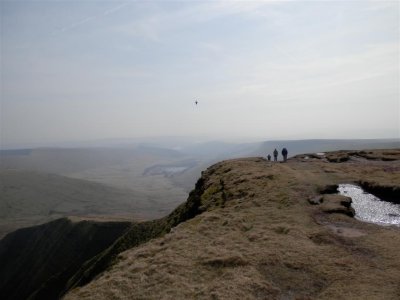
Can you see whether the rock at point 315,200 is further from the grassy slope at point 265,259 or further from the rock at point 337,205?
the grassy slope at point 265,259

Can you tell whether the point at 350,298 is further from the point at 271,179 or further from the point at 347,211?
the point at 271,179

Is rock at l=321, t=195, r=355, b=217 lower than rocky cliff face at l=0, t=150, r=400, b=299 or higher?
higher

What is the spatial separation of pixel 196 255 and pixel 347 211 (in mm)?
15067

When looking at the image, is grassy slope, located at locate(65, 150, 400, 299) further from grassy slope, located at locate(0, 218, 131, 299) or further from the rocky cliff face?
grassy slope, located at locate(0, 218, 131, 299)

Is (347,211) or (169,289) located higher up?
(347,211)

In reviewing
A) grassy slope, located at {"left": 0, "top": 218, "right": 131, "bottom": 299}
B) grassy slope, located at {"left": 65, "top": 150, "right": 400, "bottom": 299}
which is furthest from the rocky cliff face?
grassy slope, located at {"left": 0, "top": 218, "right": 131, "bottom": 299}

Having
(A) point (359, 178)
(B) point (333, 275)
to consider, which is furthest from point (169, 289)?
(A) point (359, 178)

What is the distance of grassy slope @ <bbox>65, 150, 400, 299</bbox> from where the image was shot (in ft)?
61.1

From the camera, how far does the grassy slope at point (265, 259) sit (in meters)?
18.6

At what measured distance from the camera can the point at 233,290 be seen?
61.3 feet

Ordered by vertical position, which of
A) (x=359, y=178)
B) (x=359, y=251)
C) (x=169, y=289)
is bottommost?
(x=169, y=289)

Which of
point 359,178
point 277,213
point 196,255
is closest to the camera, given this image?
point 196,255

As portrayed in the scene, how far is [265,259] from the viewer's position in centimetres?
2195

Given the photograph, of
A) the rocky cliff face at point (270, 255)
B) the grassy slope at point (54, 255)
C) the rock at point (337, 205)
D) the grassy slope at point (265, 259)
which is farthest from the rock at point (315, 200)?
the grassy slope at point (54, 255)
